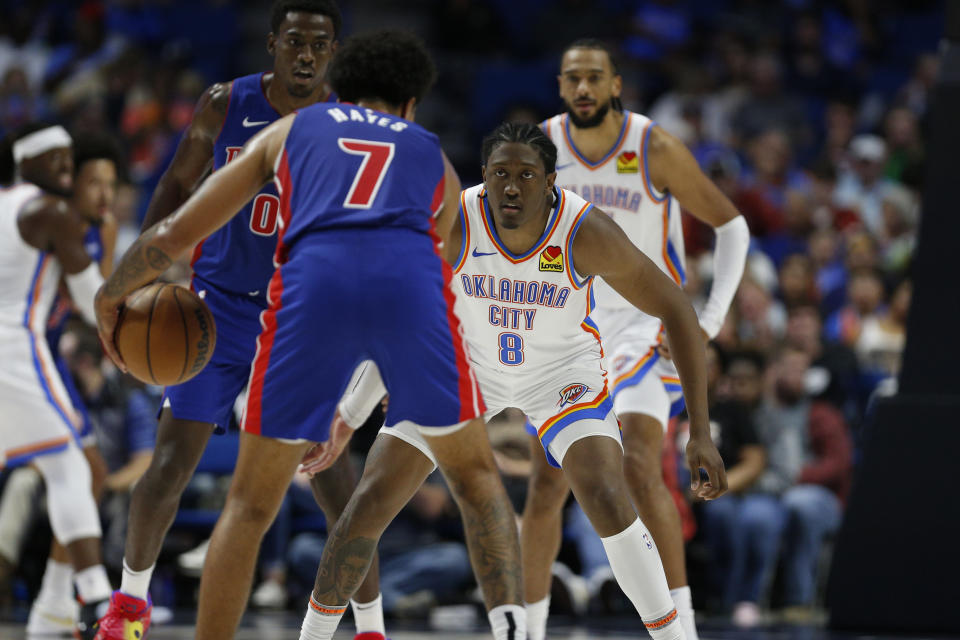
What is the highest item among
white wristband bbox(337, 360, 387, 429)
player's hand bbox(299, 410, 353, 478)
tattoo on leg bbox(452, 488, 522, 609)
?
white wristband bbox(337, 360, 387, 429)

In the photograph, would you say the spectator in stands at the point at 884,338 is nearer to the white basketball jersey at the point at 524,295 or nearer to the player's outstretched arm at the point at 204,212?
the white basketball jersey at the point at 524,295

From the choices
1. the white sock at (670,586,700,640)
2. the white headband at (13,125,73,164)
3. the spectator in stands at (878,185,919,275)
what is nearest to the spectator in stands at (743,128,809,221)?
the spectator in stands at (878,185,919,275)

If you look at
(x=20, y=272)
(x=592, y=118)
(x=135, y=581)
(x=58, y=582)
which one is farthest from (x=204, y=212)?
(x=58, y=582)

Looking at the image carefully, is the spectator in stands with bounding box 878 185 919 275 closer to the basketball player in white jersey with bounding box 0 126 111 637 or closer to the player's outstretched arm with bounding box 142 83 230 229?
the basketball player in white jersey with bounding box 0 126 111 637

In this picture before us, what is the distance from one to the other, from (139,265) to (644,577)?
6.10 ft

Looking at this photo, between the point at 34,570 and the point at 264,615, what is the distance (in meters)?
1.43

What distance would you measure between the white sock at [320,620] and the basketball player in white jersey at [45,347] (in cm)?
167

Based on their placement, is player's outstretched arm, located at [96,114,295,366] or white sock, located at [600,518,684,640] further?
white sock, located at [600,518,684,640]

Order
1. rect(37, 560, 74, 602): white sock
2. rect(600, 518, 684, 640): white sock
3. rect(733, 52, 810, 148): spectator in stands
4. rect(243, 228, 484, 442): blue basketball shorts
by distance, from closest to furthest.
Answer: rect(243, 228, 484, 442): blue basketball shorts, rect(600, 518, 684, 640): white sock, rect(37, 560, 74, 602): white sock, rect(733, 52, 810, 148): spectator in stands

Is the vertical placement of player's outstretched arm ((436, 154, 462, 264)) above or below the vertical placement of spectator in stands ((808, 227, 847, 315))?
above

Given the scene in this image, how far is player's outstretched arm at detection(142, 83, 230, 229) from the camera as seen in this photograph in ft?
15.2

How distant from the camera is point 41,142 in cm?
613

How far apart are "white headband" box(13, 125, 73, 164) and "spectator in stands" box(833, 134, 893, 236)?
6.73 meters

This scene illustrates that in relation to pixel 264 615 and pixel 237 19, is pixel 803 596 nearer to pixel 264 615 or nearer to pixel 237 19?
pixel 264 615
